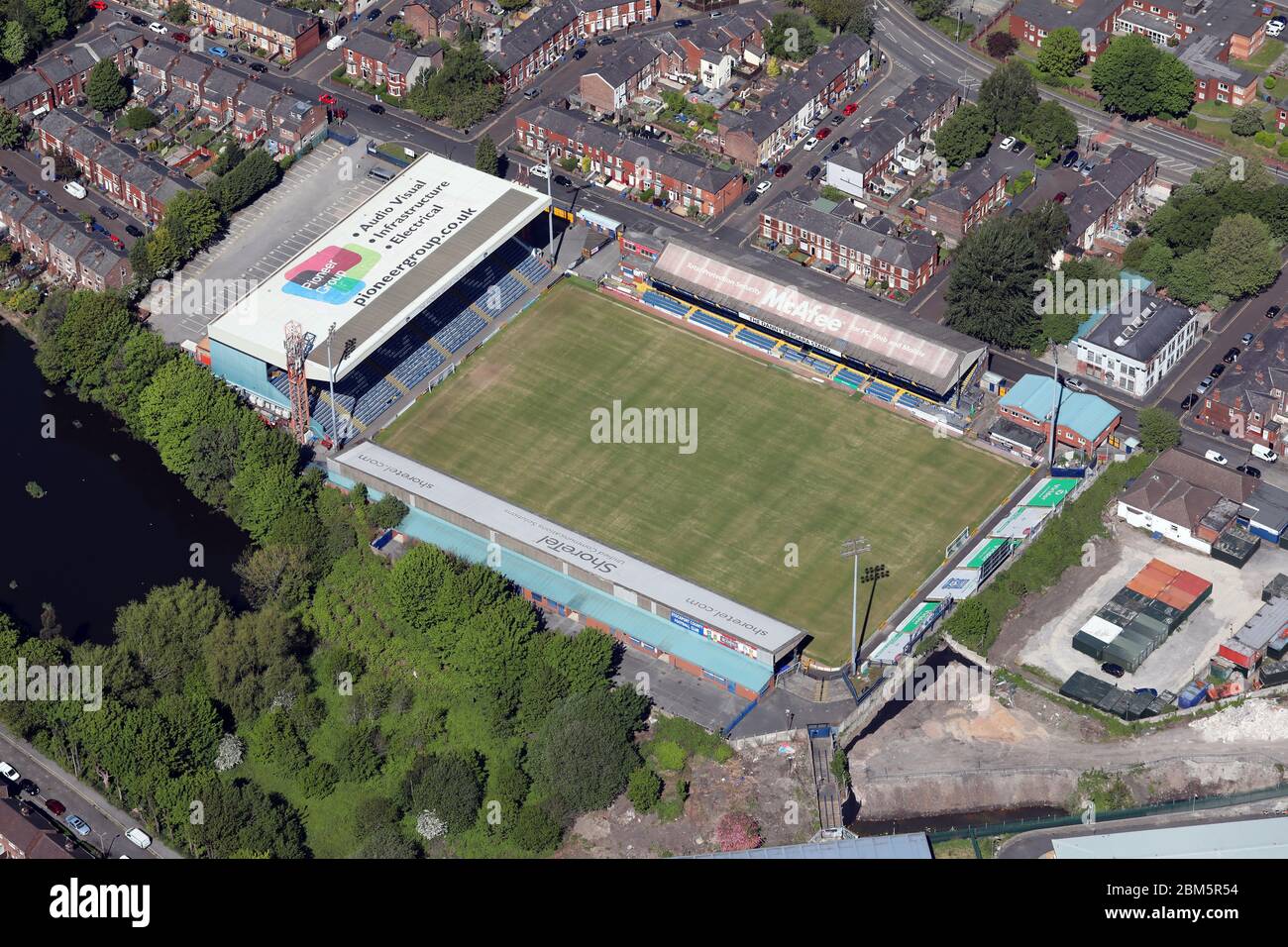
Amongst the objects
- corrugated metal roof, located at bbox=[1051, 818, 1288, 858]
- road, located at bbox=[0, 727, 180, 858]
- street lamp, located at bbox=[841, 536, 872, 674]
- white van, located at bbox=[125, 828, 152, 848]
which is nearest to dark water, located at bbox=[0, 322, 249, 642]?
road, located at bbox=[0, 727, 180, 858]

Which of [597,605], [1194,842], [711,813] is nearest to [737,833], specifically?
[711,813]

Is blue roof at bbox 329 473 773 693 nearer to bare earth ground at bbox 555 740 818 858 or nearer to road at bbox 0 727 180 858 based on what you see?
bare earth ground at bbox 555 740 818 858

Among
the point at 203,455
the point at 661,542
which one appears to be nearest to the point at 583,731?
the point at 661,542

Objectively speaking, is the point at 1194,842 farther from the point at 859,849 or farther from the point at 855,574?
the point at 855,574

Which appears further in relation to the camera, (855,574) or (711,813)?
(855,574)

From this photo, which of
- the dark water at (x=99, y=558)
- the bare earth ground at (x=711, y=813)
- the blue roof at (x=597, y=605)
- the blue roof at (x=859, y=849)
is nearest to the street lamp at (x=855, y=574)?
the blue roof at (x=597, y=605)

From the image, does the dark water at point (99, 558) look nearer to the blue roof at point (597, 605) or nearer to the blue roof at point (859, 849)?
the blue roof at point (597, 605)

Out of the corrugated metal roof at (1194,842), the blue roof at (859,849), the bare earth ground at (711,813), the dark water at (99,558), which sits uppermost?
the corrugated metal roof at (1194,842)
